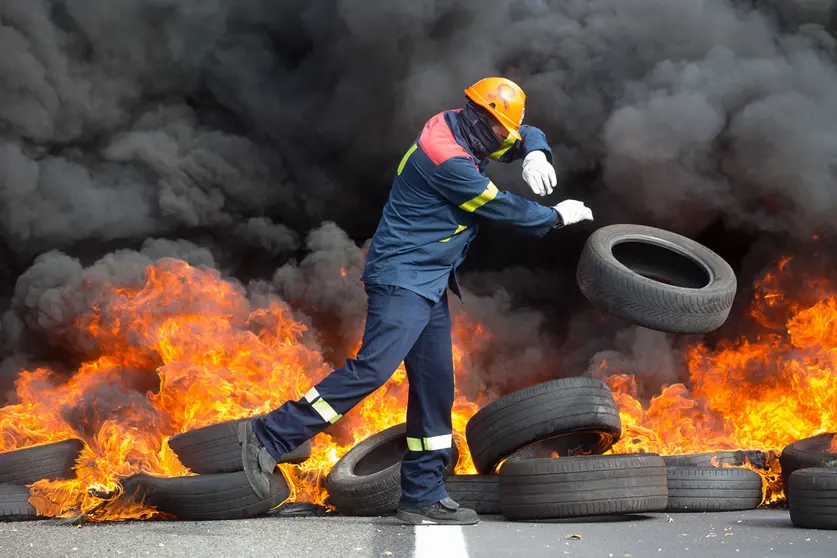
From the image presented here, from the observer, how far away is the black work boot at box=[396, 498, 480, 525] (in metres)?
4.64

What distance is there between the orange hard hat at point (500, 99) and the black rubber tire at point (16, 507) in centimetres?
365

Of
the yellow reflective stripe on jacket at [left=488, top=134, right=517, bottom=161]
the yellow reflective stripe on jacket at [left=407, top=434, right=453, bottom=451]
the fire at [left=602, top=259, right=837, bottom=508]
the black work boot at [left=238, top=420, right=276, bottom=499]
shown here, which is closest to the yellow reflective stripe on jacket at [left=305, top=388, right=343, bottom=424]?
the black work boot at [left=238, top=420, right=276, bottom=499]

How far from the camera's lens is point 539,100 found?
31.2ft

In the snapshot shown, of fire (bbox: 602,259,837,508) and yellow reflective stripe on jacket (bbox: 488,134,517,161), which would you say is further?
fire (bbox: 602,259,837,508)

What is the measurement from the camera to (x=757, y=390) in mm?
8453

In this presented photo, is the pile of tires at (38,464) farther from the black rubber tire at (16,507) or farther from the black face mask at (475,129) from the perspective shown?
the black face mask at (475,129)

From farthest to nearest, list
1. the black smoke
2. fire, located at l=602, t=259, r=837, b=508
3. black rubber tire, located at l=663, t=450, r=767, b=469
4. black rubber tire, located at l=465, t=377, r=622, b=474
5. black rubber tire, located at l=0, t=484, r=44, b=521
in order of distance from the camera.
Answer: the black smoke < fire, located at l=602, t=259, r=837, b=508 < black rubber tire, located at l=663, t=450, r=767, b=469 < black rubber tire, located at l=0, t=484, r=44, b=521 < black rubber tire, located at l=465, t=377, r=622, b=474

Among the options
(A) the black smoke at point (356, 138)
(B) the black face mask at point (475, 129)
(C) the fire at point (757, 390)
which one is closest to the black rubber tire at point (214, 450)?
(B) the black face mask at point (475, 129)

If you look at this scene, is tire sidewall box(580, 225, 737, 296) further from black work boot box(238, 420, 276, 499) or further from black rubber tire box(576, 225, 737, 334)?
black work boot box(238, 420, 276, 499)

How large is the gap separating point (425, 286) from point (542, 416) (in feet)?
4.03

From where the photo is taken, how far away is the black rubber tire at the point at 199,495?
490 cm

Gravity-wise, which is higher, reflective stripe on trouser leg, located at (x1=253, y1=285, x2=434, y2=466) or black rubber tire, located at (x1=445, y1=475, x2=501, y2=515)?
reflective stripe on trouser leg, located at (x1=253, y1=285, x2=434, y2=466)

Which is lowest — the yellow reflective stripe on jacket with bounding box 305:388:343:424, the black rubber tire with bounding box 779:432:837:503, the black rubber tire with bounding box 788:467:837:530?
the black rubber tire with bounding box 779:432:837:503

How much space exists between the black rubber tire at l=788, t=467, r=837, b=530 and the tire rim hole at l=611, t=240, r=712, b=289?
2219 millimetres
